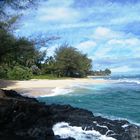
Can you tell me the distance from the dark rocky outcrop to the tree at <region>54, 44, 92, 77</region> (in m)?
46.5

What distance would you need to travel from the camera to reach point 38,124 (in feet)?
49.3

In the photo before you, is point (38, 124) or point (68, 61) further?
point (68, 61)

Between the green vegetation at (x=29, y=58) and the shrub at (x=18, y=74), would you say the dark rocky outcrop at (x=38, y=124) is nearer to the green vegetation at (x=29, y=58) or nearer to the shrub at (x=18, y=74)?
the green vegetation at (x=29, y=58)

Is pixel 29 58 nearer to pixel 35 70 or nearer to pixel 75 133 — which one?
pixel 75 133

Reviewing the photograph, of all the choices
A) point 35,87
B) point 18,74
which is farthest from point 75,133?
point 18,74

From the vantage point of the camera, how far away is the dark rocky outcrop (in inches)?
564

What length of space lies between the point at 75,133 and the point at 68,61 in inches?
A: 1922

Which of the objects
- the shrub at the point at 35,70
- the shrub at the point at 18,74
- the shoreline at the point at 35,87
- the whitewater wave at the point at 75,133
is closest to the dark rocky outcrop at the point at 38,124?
the whitewater wave at the point at 75,133

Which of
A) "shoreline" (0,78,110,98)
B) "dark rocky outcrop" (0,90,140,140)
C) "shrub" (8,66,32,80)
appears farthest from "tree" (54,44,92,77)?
"dark rocky outcrop" (0,90,140,140)

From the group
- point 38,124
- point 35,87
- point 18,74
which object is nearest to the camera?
point 38,124

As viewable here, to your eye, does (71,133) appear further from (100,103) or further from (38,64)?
(38,64)

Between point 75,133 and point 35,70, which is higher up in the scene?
point 35,70

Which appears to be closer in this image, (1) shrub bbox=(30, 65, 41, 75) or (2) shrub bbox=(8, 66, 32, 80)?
(2) shrub bbox=(8, 66, 32, 80)

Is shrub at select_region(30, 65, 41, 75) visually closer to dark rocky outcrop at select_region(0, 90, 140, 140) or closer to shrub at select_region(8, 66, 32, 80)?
shrub at select_region(8, 66, 32, 80)
